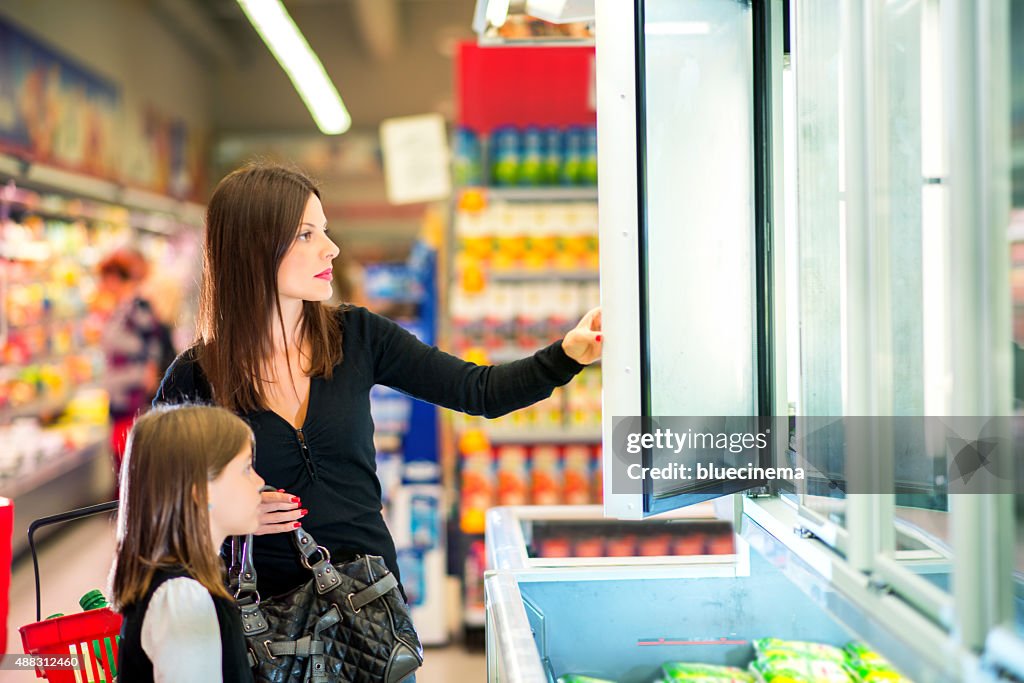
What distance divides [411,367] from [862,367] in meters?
1.08

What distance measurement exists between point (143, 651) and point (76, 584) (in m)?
4.98

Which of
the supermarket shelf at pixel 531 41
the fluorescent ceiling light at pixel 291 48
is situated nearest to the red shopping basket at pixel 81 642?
the supermarket shelf at pixel 531 41

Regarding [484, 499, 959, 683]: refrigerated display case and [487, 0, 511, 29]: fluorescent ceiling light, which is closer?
[484, 499, 959, 683]: refrigerated display case

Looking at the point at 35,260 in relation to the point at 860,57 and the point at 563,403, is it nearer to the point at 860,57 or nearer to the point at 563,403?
the point at 563,403

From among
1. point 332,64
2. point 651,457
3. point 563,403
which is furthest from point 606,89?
point 332,64

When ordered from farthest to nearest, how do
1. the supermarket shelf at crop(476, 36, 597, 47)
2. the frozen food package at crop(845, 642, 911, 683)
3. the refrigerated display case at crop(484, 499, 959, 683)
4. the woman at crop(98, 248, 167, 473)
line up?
1. the woman at crop(98, 248, 167, 473)
2. the supermarket shelf at crop(476, 36, 597, 47)
3. the refrigerated display case at crop(484, 499, 959, 683)
4. the frozen food package at crop(845, 642, 911, 683)

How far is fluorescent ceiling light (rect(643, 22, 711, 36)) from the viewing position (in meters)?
1.85

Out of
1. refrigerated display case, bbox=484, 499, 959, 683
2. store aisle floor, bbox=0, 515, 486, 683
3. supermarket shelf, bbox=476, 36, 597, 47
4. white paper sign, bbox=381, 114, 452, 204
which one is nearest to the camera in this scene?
refrigerated display case, bbox=484, 499, 959, 683

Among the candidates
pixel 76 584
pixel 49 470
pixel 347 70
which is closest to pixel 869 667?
pixel 76 584

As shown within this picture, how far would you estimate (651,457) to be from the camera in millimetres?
1831

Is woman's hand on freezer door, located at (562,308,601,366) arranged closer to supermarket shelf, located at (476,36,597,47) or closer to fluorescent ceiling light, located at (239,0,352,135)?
supermarket shelf, located at (476,36,597,47)

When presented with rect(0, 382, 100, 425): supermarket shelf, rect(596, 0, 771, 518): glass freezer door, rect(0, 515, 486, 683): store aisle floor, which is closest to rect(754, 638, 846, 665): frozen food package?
rect(596, 0, 771, 518): glass freezer door

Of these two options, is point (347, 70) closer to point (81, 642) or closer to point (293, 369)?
point (293, 369)

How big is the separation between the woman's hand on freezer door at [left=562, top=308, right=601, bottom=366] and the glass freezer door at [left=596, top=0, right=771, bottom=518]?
0.14 meters
